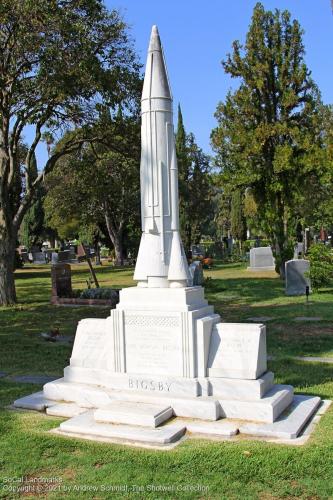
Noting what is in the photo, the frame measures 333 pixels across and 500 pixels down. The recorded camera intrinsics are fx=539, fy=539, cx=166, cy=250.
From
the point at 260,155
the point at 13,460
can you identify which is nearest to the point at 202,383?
the point at 13,460

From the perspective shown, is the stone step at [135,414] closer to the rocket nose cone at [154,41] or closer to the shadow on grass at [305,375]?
the shadow on grass at [305,375]

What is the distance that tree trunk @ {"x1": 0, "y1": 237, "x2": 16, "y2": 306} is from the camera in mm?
16359

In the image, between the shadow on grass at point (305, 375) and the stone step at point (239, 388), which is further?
the shadow on grass at point (305, 375)

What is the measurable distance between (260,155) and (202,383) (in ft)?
55.9

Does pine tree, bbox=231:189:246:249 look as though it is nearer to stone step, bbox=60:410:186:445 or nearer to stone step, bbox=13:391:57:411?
stone step, bbox=13:391:57:411

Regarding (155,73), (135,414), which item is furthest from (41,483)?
(155,73)

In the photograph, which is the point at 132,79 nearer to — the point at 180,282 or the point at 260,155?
the point at 260,155

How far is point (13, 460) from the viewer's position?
15.8ft

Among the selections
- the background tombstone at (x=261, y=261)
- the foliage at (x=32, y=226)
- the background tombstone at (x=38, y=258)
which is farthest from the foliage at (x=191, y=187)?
the foliage at (x=32, y=226)

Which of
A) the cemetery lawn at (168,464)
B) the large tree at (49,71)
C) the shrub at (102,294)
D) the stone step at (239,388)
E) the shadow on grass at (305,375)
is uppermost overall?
the large tree at (49,71)

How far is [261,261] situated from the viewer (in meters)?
28.7

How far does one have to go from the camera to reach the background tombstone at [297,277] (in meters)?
17.0

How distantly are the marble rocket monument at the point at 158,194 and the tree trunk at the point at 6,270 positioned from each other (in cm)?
1079

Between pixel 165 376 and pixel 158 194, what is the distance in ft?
6.97
